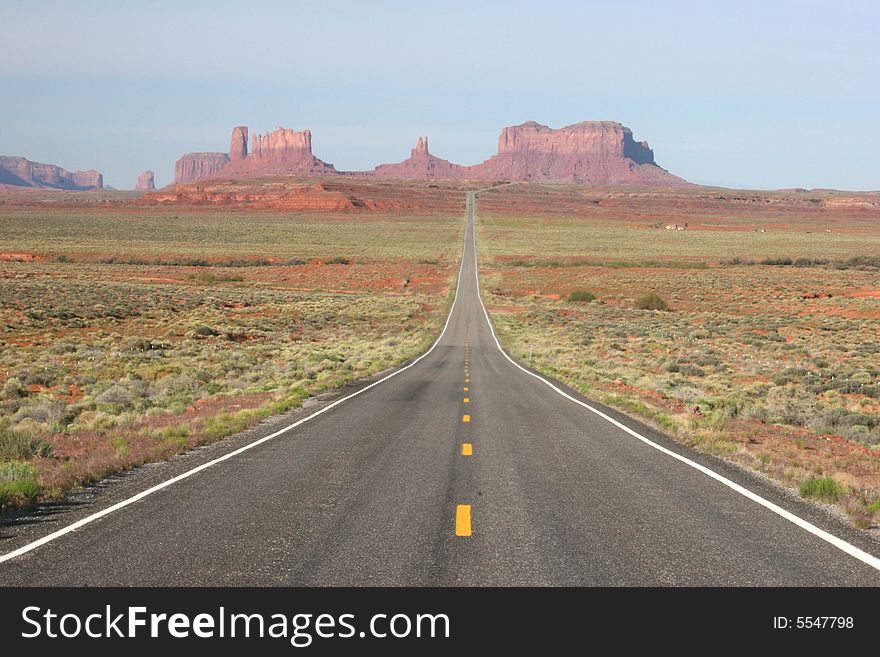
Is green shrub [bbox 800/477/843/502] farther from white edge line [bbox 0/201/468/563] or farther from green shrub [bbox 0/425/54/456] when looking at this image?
green shrub [bbox 0/425/54/456]

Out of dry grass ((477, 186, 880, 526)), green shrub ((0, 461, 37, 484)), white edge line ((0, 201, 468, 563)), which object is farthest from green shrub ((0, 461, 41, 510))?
dry grass ((477, 186, 880, 526))

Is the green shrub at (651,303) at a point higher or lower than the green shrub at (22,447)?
lower

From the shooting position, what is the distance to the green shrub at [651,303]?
218ft

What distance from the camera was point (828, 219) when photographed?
19475 centimetres

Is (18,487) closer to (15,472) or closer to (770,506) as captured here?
(15,472)

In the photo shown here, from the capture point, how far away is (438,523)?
A: 7.94m

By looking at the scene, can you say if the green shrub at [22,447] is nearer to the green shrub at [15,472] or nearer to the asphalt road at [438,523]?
the green shrub at [15,472]

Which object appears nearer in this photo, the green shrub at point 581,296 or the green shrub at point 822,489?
the green shrub at point 822,489

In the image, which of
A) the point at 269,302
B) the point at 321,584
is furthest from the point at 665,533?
the point at 269,302

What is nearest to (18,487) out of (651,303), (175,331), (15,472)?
(15,472)

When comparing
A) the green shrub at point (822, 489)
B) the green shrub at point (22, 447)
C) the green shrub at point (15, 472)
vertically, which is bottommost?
the green shrub at point (22, 447)

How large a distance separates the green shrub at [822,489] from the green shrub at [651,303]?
58064 mm

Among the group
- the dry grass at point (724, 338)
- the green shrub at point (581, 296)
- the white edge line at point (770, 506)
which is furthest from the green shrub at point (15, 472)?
the green shrub at point (581, 296)
